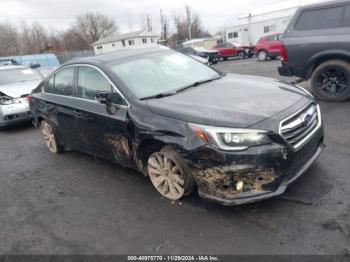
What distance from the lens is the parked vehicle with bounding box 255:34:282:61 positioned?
19562mm

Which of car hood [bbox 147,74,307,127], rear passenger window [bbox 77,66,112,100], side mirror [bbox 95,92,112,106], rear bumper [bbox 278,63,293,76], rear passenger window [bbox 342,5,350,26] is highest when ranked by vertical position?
rear passenger window [bbox 342,5,350,26]

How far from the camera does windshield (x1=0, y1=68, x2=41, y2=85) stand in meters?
8.72

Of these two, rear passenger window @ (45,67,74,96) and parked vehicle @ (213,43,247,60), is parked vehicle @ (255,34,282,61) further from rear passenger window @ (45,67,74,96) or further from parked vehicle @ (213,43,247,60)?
rear passenger window @ (45,67,74,96)

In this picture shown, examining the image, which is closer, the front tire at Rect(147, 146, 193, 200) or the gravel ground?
the gravel ground

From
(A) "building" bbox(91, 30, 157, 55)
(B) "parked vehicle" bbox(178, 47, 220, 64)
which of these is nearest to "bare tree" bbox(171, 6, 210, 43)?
(A) "building" bbox(91, 30, 157, 55)

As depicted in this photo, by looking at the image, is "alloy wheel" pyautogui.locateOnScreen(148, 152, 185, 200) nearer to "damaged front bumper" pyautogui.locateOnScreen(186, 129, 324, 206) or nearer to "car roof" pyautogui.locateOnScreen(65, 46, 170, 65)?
"damaged front bumper" pyautogui.locateOnScreen(186, 129, 324, 206)

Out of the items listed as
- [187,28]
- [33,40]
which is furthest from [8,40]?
[187,28]

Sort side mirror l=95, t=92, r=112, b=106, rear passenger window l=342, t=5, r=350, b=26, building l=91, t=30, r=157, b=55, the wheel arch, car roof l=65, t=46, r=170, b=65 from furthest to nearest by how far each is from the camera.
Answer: building l=91, t=30, r=157, b=55
rear passenger window l=342, t=5, r=350, b=26
car roof l=65, t=46, r=170, b=65
side mirror l=95, t=92, r=112, b=106
the wheel arch

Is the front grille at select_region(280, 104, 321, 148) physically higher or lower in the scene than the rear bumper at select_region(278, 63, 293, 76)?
lower

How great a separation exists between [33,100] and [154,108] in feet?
11.1

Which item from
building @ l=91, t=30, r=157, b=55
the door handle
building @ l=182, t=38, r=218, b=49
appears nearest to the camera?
the door handle

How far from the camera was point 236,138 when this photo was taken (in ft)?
9.27

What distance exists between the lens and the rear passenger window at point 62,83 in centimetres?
460

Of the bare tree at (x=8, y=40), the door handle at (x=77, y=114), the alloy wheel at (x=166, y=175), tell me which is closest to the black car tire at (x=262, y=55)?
the door handle at (x=77, y=114)
